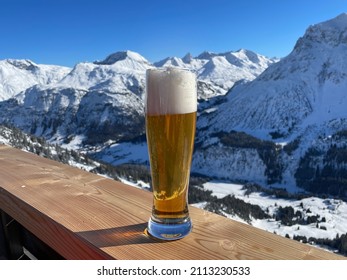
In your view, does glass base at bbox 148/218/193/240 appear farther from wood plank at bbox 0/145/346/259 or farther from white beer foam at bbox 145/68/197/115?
white beer foam at bbox 145/68/197/115

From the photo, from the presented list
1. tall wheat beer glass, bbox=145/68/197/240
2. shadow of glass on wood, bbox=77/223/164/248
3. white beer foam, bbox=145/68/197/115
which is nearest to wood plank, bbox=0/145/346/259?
shadow of glass on wood, bbox=77/223/164/248

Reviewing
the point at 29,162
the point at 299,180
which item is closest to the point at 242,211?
the point at 299,180

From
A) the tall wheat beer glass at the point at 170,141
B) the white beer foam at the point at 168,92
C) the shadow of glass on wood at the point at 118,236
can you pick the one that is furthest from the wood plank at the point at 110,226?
the white beer foam at the point at 168,92

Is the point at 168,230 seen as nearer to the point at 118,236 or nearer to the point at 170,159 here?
the point at 118,236

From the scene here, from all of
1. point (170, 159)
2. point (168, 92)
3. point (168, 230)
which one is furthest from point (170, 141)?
point (168, 230)

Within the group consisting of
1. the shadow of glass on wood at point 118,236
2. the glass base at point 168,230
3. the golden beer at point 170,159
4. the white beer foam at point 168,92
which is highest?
the white beer foam at point 168,92

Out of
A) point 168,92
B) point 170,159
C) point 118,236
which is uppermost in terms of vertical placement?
point 168,92

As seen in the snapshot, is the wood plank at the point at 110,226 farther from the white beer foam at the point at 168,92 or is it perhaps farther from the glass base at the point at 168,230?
the white beer foam at the point at 168,92
